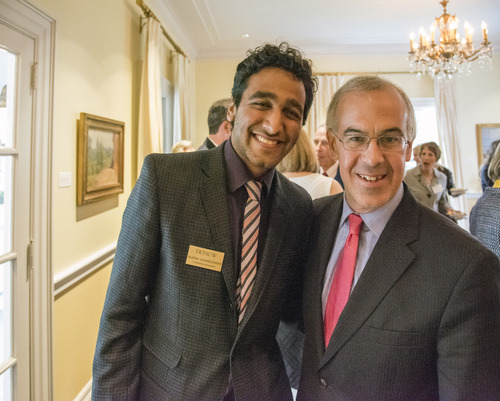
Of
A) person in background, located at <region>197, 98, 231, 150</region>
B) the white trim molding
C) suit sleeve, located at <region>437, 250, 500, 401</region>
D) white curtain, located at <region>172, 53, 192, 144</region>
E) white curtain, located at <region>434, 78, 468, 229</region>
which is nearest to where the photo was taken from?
suit sleeve, located at <region>437, 250, 500, 401</region>

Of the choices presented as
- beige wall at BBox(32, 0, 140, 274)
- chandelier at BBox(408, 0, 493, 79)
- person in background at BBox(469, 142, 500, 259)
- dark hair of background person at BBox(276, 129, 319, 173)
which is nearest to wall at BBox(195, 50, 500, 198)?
chandelier at BBox(408, 0, 493, 79)

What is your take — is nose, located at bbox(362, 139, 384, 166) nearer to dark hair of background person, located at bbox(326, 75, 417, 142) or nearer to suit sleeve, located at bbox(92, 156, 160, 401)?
dark hair of background person, located at bbox(326, 75, 417, 142)

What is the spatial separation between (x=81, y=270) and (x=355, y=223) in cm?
211

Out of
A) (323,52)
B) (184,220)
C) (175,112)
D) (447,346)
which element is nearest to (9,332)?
(184,220)

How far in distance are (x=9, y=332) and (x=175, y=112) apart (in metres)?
3.80

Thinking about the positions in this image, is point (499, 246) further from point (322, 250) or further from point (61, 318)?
point (61, 318)

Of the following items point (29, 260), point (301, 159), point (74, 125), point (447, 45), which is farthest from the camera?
point (447, 45)

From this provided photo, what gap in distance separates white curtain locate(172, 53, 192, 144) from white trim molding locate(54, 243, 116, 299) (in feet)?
8.18

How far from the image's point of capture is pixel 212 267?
1037mm

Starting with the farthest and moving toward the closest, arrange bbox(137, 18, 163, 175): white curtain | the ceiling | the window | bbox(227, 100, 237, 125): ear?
the window, the ceiling, bbox(137, 18, 163, 175): white curtain, bbox(227, 100, 237, 125): ear

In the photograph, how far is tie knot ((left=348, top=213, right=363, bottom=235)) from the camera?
3.60ft

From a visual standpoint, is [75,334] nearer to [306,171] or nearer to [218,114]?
[306,171]

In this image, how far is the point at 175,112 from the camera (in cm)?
511

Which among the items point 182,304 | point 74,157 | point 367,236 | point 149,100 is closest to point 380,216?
point 367,236
